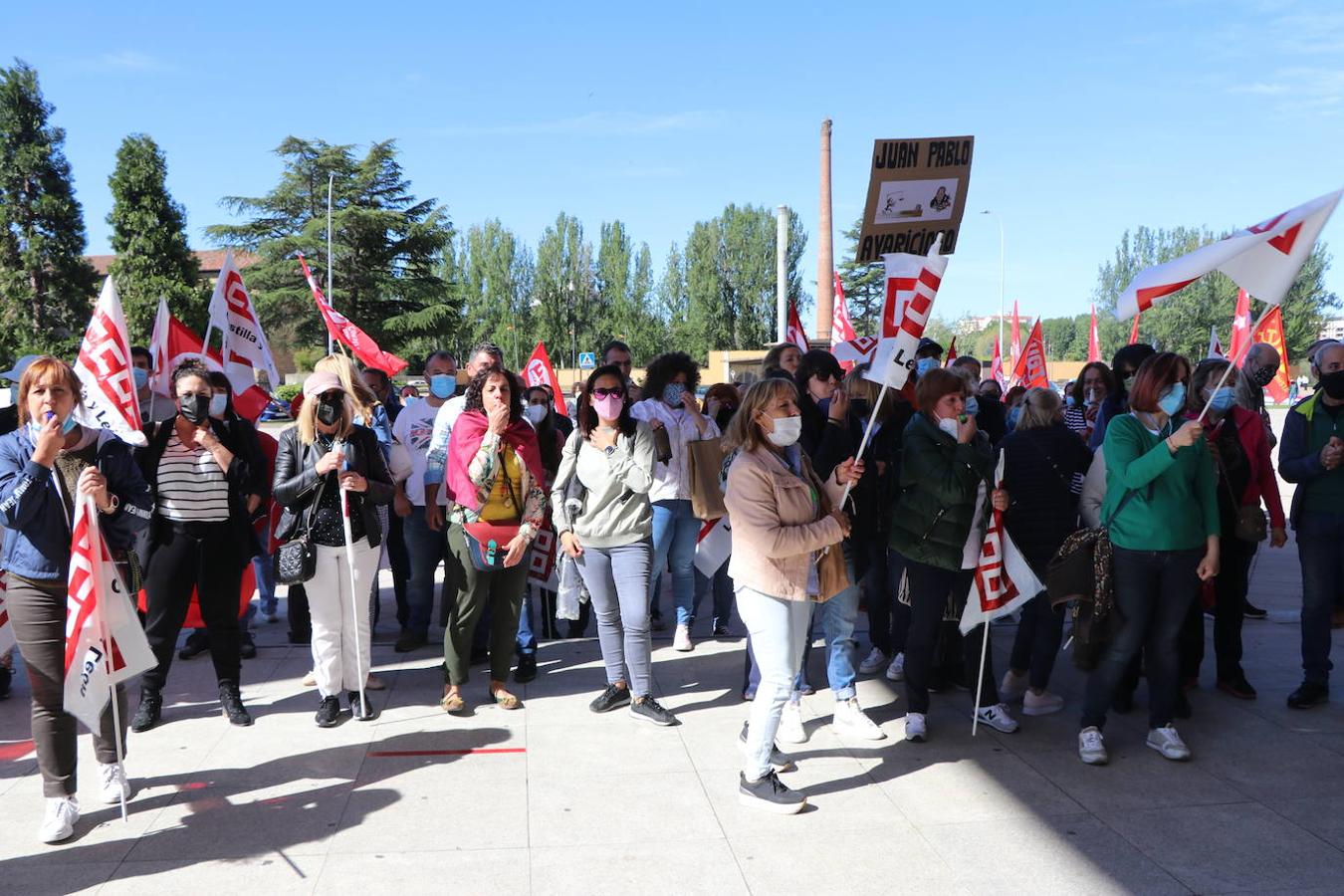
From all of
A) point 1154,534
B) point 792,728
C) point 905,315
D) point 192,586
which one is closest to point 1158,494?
point 1154,534

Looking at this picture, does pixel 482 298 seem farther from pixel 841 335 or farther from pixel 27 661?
pixel 27 661

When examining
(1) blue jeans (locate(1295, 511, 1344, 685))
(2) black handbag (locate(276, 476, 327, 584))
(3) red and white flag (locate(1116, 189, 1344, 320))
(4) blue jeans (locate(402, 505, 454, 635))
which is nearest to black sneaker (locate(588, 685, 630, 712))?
(2) black handbag (locate(276, 476, 327, 584))

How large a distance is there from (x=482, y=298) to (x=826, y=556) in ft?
214

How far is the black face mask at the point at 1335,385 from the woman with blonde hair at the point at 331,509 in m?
5.29

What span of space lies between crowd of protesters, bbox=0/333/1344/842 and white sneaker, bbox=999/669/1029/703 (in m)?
0.02

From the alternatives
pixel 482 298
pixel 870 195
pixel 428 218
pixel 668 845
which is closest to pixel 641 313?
pixel 482 298

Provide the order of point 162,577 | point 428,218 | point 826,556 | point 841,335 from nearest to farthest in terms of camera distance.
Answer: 1. point 826,556
2. point 162,577
3. point 841,335
4. point 428,218

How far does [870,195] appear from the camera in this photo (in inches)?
305

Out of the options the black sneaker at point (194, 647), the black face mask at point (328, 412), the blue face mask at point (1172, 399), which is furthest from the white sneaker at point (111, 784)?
the blue face mask at point (1172, 399)

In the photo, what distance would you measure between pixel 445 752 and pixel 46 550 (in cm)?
206

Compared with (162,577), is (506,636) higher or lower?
lower

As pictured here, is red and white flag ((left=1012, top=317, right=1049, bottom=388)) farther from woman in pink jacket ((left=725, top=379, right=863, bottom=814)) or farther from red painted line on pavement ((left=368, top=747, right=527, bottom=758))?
red painted line on pavement ((left=368, top=747, right=527, bottom=758))

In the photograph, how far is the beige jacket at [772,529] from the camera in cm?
433

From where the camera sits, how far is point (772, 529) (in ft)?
14.2
